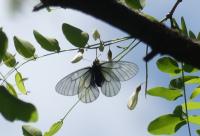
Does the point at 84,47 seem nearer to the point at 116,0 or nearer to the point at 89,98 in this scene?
the point at 89,98

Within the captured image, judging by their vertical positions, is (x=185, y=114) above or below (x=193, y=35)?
below

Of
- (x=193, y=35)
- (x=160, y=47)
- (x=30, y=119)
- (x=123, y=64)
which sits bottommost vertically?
(x=30, y=119)

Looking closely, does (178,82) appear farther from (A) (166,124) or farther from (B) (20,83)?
(B) (20,83)

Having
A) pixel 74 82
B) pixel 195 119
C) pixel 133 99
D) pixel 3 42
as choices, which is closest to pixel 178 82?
pixel 195 119

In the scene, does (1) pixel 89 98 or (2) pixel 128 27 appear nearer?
(2) pixel 128 27

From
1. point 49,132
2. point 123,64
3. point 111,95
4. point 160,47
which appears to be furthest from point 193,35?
point 160,47

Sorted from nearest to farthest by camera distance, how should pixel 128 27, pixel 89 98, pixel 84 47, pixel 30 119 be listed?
pixel 128 27
pixel 30 119
pixel 89 98
pixel 84 47

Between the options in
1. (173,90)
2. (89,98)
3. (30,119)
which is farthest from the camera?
(173,90)

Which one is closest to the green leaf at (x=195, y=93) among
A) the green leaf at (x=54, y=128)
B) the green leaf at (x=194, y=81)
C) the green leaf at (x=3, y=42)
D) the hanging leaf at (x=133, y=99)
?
the green leaf at (x=194, y=81)
